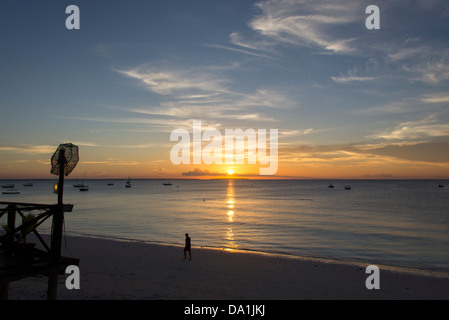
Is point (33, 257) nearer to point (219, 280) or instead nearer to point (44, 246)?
point (44, 246)

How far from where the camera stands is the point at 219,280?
15.6 meters

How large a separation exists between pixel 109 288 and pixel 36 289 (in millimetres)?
2842

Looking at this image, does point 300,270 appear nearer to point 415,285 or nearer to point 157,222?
point 415,285

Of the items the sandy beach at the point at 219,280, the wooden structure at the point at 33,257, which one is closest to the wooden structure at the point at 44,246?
the wooden structure at the point at 33,257

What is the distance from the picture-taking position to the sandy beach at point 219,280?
514 inches

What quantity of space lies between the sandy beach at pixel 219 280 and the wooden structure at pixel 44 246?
377 centimetres

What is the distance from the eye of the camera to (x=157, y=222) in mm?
47156

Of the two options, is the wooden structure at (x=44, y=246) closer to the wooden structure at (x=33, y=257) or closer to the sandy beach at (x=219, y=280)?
the wooden structure at (x=33, y=257)

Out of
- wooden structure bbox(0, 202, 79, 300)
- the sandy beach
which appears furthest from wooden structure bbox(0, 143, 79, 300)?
the sandy beach

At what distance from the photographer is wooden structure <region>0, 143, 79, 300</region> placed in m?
7.93

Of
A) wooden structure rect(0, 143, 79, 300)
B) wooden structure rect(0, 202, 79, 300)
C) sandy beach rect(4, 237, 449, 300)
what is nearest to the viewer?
wooden structure rect(0, 202, 79, 300)

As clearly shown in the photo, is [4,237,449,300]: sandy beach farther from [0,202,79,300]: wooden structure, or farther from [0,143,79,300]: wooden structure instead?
[0,143,79,300]: wooden structure

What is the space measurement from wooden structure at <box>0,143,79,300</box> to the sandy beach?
3768 millimetres

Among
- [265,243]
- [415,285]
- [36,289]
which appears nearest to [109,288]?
[36,289]
